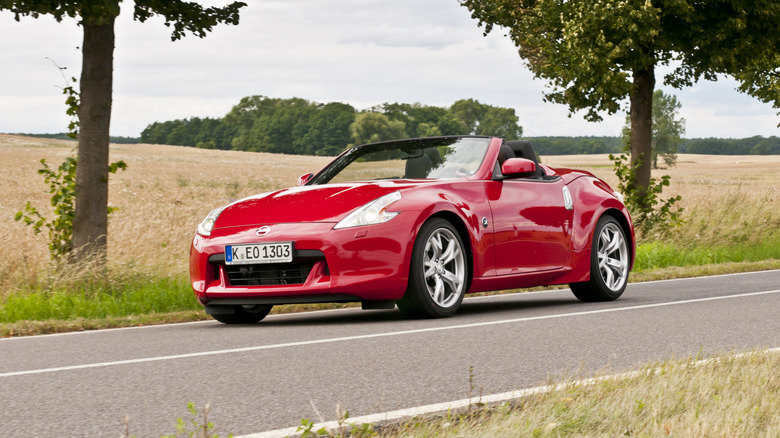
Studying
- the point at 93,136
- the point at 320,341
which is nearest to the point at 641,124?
the point at 93,136

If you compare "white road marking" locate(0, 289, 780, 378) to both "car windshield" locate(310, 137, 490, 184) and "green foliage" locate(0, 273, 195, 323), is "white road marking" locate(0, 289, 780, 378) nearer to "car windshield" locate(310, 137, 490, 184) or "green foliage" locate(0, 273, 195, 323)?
"car windshield" locate(310, 137, 490, 184)

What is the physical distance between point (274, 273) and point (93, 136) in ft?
11.6

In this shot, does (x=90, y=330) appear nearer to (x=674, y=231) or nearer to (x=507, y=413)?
(x=507, y=413)

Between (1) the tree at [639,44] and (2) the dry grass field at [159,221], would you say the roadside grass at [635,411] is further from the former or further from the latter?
(1) the tree at [639,44]

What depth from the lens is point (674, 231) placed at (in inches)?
691

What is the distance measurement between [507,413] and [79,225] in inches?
278

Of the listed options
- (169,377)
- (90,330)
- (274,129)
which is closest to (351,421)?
(169,377)

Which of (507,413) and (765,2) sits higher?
(765,2)

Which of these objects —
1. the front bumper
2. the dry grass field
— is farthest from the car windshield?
the dry grass field

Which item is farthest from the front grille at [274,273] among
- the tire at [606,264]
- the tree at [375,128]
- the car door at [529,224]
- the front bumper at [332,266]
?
the tree at [375,128]

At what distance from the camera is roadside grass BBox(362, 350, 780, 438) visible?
3914 millimetres

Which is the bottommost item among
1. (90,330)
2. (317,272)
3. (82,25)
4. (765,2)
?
(90,330)

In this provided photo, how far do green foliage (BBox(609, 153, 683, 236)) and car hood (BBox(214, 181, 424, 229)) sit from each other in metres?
9.99

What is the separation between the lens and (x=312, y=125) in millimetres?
110625
